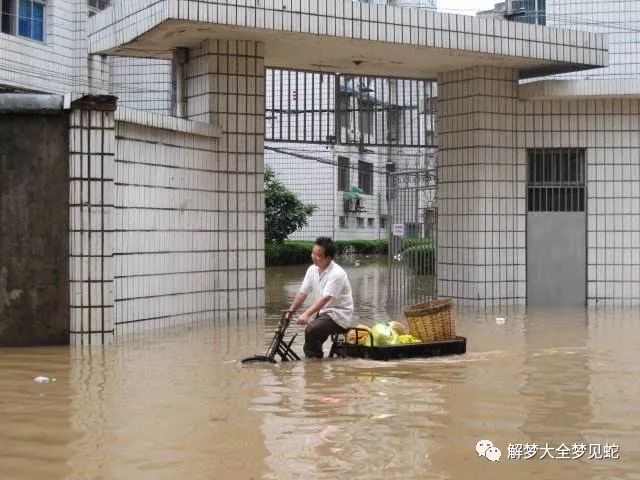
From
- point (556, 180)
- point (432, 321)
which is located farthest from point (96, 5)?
point (432, 321)

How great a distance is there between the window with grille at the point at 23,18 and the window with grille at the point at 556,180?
A: 11078 millimetres

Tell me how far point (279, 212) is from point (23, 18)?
14774 mm

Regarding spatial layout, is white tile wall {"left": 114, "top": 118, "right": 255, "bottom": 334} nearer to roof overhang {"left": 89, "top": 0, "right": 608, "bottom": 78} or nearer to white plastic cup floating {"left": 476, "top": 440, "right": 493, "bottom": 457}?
roof overhang {"left": 89, "top": 0, "right": 608, "bottom": 78}

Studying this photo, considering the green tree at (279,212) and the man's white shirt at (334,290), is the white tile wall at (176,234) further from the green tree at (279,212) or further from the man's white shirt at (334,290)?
the green tree at (279,212)

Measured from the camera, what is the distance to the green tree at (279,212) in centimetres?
3303

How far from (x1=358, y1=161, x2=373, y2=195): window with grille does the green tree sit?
30.6 ft

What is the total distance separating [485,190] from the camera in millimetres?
15109

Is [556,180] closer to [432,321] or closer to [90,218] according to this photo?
[432,321]

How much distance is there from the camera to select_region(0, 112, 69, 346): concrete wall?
33.3 feet

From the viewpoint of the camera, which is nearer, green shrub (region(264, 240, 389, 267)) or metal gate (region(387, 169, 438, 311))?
metal gate (region(387, 169, 438, 311))

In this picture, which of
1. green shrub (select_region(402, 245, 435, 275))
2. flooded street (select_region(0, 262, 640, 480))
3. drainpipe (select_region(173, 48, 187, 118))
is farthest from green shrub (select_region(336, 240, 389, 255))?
flooded street (select_region(0, 262, 640, 480))

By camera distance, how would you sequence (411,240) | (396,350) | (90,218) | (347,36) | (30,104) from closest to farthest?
1. (396,350)
2. (30,104)
3. (90,218)
4. (347,36)
5. (411,240)

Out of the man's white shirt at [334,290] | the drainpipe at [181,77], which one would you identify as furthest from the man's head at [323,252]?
the drainpipe at [181,77]

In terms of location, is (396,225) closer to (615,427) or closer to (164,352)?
(164,352)
